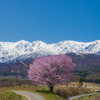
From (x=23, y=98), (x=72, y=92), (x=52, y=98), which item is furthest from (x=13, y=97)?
(x=72, y=92)

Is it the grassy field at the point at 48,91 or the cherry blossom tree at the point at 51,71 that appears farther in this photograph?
the cherry blossom tree at the point at 51,71

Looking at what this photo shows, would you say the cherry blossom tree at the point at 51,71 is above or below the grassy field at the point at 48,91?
above

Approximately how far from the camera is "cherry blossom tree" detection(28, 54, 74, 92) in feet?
123

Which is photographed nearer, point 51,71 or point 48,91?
point 51,71

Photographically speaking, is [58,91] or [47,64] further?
[58,91]

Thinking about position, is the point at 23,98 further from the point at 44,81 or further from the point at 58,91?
the point at 58,91

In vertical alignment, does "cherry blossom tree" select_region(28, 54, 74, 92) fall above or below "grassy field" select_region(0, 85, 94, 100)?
above

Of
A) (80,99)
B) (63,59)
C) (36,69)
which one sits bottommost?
(80,99)

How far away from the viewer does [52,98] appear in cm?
3209

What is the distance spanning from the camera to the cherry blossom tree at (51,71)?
37.4 m

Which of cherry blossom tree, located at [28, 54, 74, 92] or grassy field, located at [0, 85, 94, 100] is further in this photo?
cherry blossom tree, located at [28, 54, 74, 92]

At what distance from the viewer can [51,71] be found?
37.2m

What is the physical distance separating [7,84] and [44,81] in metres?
17.6

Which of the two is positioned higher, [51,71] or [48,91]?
[51,71]
